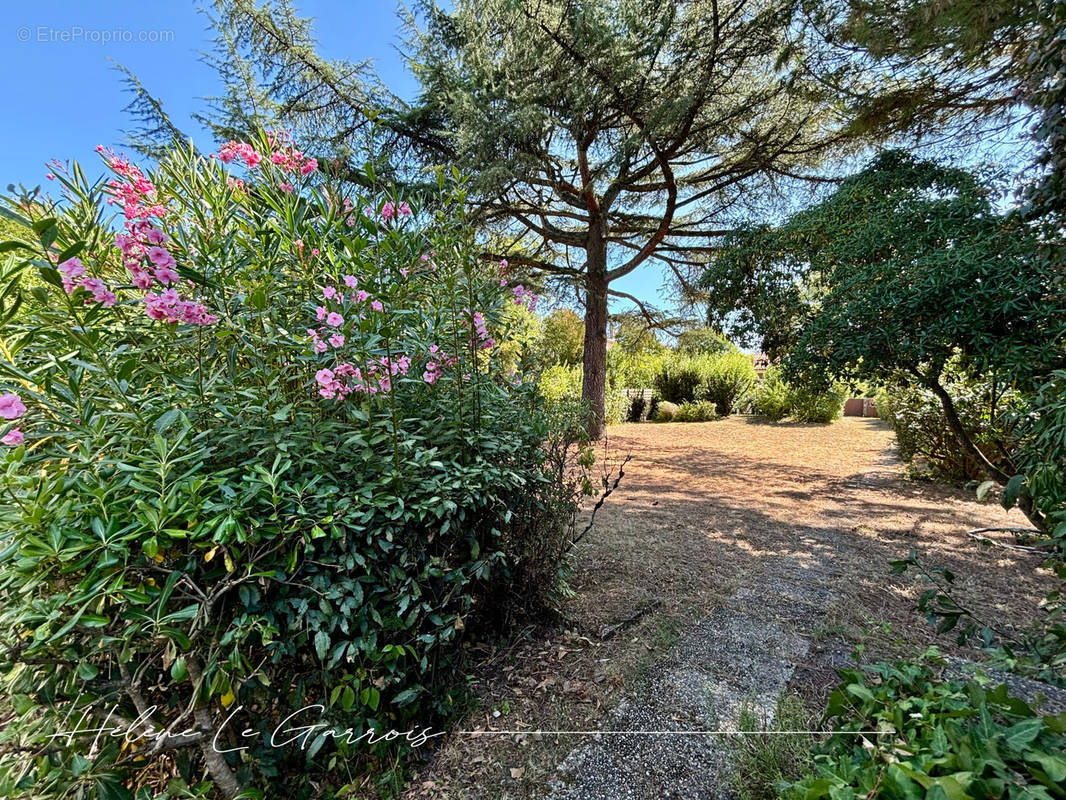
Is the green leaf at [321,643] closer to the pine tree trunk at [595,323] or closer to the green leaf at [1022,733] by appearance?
the green leaf at [1022,733]

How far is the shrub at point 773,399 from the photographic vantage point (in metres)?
9.16

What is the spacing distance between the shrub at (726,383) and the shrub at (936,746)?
35.4 feet

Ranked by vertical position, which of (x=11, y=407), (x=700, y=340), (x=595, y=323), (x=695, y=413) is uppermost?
(x=595, y=323)

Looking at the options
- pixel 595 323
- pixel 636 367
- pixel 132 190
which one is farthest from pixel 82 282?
pixel 636 367

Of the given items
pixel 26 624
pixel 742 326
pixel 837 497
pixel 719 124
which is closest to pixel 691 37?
pixel 719 124

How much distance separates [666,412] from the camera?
10.1 meters

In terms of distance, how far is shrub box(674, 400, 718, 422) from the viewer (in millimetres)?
9898

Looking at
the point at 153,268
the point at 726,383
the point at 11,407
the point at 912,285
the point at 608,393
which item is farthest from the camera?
the point at 726,383

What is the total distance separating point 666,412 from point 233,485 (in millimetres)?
9878

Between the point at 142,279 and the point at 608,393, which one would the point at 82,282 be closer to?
the point at 142,279

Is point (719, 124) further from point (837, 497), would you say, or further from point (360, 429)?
point (360, 429)

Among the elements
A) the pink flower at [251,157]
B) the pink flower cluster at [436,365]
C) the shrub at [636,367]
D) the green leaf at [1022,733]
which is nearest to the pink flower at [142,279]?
the pink flower at [251,157]

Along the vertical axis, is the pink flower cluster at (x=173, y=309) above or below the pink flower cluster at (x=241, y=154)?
below

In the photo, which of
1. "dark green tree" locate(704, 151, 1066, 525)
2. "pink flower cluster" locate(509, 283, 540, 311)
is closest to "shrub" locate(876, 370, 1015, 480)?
"dark green tree" locate(704, 151, 1066, 525)
